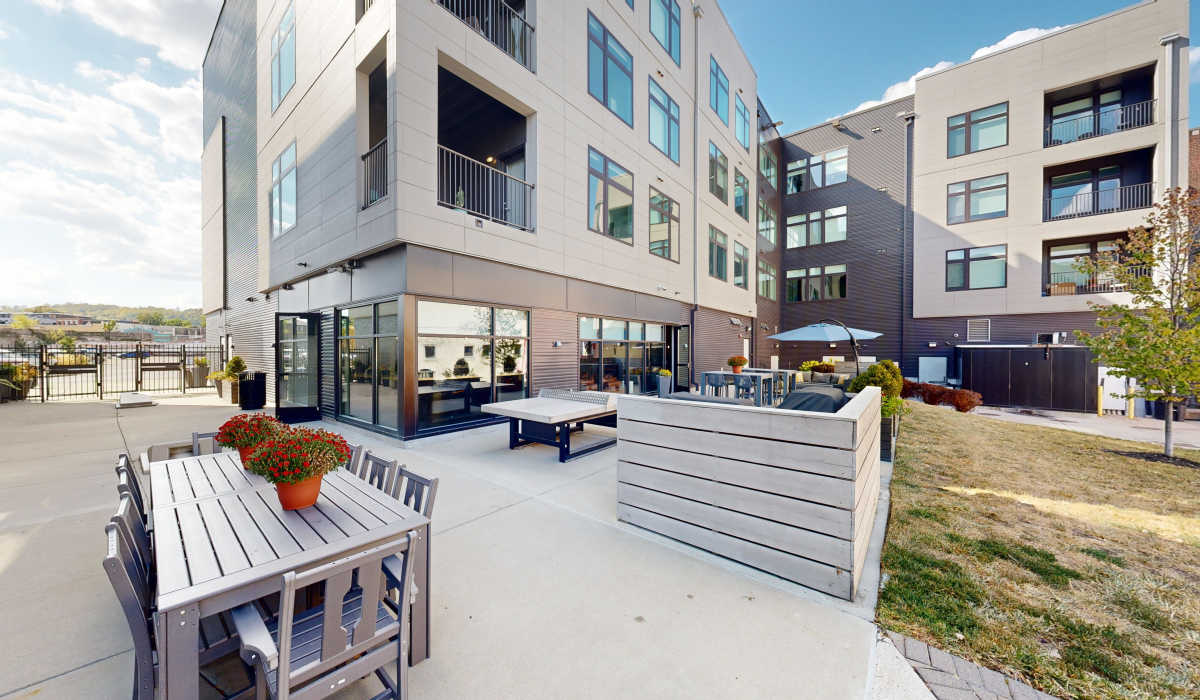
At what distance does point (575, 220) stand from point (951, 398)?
11.7m

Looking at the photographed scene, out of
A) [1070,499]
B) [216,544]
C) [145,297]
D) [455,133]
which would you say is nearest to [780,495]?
[216,544]

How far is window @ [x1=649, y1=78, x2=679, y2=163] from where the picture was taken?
38.9ft

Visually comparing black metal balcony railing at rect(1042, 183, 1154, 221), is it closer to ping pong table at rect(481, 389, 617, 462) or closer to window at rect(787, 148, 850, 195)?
window at rect(787, 148, 850, 195)

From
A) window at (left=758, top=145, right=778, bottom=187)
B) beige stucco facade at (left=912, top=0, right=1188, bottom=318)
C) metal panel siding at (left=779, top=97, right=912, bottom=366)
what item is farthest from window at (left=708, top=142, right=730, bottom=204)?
beige stucco facade at (left=912, top=0, right=1188, bottom=318)

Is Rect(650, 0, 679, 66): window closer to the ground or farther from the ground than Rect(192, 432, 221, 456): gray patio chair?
farther from the ground

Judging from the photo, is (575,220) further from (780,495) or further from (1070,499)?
(1070,499)

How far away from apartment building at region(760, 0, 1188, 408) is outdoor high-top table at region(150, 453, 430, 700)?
1715 cm

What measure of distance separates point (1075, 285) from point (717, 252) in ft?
41.8

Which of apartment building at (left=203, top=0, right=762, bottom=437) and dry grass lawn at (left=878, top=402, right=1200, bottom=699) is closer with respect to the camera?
dry grass lawn at (left=878, top=402, right=1200, bottom=699)

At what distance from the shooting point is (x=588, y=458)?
595cm

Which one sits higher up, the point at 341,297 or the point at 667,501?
the point at 341,297

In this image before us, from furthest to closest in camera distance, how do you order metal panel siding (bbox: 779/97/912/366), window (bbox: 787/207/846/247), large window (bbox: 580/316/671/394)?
1. window (bbox: 787/207/846/247)
2. metal panel siding (bbox: 779/97/912/366)
3. large window (bbox: 580/316/671/394)

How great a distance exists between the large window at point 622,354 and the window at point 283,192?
7783mm

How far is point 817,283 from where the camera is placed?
2030cm
